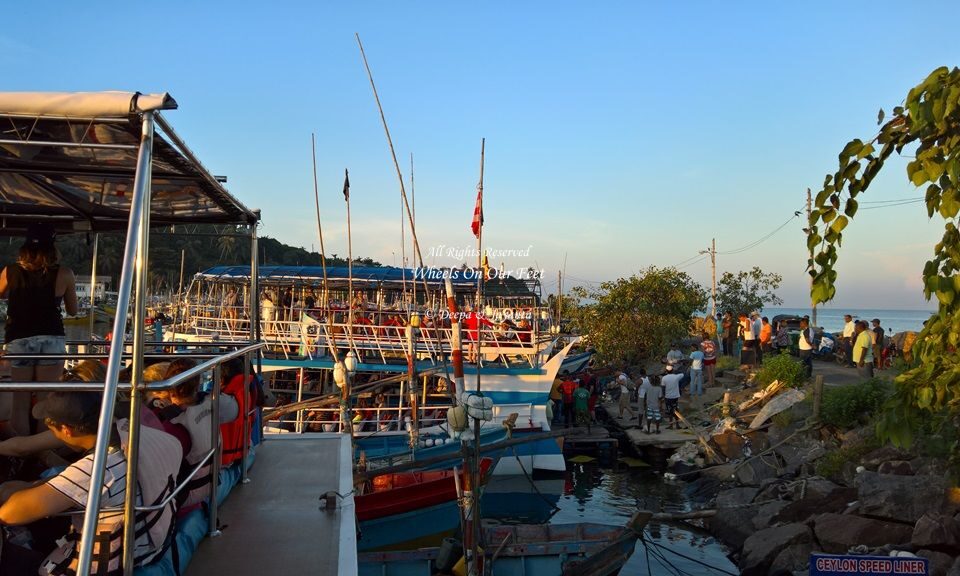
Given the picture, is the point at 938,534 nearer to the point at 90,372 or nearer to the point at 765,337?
the point at 90,372

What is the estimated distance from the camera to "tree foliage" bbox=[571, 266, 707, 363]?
33438mm

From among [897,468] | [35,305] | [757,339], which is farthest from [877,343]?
[35,305]

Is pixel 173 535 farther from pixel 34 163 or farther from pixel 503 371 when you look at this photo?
pixel 503 371

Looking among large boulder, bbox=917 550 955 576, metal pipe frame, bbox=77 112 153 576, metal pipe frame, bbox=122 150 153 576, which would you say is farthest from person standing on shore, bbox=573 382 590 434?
metal pipe frame, bbox=77 112 153 576

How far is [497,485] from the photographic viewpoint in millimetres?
21594

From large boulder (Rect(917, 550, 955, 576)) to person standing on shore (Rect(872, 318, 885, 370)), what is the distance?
13.9 m

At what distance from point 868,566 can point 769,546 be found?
7.57 m

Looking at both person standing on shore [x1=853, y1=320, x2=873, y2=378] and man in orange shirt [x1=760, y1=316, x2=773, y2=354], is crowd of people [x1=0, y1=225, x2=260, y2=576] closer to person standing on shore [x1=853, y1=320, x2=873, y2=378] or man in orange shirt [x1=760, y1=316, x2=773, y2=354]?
person standing on shore [x1=853, y1=320, x2=873, y2=378]

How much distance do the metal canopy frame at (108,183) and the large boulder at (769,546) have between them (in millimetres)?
10231

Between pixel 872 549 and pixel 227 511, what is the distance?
33.1 ft

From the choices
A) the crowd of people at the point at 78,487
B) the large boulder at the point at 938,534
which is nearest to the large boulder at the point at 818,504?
the large boulder at the point at 938,534

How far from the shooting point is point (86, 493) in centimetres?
316

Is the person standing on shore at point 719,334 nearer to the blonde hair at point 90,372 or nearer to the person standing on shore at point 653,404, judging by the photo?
the person standing on shore at point 653,404

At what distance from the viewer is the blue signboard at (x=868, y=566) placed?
5.71 meters
